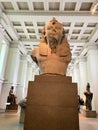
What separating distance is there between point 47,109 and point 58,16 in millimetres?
8982

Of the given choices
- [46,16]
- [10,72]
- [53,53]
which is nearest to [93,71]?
[46,16]

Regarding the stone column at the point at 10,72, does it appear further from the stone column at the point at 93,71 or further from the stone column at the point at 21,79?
the stone column at the point at 93,71

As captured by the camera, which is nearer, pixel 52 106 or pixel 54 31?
pixel 52 106

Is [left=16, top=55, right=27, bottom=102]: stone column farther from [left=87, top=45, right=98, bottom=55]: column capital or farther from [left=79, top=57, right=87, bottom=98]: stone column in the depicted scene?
[left=87, top=45, right=98, bottom=55]: column capital

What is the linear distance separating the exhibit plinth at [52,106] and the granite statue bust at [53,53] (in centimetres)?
53

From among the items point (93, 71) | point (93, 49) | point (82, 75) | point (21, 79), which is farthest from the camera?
point (82, 75)

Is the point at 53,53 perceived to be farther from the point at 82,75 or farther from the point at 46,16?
the point at 82,75

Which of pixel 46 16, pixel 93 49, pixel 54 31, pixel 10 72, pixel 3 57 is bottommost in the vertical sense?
pixel 54 31

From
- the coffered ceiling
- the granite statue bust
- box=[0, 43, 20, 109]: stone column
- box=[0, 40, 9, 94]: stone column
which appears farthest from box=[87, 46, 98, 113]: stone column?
the granite statue bust

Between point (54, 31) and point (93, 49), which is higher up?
point (93, 49)

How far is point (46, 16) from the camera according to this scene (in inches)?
430

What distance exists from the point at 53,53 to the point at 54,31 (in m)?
0.64

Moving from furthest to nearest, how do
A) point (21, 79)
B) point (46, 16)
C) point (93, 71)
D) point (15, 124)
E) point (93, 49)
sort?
point (21, 79)
point (93, 49)
point (93, 71)
point (46, 16)
point (15, 124)

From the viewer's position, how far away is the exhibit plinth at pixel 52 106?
320cm
